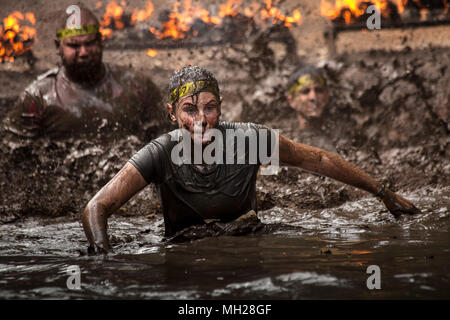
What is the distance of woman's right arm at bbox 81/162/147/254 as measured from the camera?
4320 millimetres

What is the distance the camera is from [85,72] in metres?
8.52

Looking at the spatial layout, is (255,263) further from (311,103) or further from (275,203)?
(311,103)

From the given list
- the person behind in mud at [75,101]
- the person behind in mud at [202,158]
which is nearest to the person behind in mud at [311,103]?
the person behind in mud at [75,101]

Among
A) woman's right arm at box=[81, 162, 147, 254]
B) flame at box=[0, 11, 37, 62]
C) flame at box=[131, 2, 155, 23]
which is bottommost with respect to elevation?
woman's right arm at box=[81, 162, 147, 254]

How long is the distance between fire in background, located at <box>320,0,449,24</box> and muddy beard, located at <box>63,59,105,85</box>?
14.0ft

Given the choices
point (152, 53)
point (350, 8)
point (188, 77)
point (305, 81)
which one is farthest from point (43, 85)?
point (350, 8)

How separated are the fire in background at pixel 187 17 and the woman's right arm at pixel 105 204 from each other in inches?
269

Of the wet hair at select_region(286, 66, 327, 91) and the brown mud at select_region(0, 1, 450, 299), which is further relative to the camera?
the wet hair at select_region(286, 66, 327, 91)

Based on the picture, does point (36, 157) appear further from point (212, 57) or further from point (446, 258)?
point (446, 258)

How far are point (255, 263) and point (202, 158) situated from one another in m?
1.21

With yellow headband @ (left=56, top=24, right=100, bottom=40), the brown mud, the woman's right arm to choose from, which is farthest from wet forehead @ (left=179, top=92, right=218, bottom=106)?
yellow headband @ (left=56, top=24, right=100, bottom=40)

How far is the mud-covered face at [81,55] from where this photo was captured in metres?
8.34

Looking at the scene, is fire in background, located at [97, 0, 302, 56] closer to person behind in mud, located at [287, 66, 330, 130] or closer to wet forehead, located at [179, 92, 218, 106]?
person behind in mud, located at [287, 66, 330, 130]
